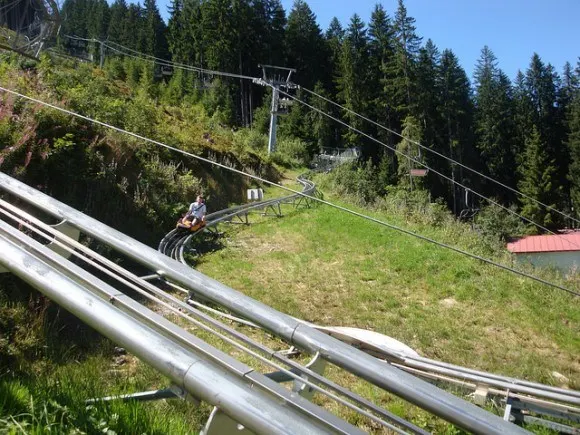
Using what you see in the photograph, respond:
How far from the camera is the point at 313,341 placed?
2.00 metres

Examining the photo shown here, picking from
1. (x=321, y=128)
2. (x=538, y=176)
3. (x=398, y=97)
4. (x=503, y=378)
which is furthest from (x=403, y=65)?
(x=503, y=378)

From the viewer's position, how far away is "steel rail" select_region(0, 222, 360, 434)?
154cm

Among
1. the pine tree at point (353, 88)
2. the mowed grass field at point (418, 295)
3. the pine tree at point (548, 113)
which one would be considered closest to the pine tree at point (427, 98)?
the pine tree at point (353, 88)

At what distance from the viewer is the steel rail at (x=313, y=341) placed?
160cm

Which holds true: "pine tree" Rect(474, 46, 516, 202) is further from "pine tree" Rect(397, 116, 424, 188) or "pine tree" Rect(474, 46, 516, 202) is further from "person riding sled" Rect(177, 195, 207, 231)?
"person riding sled" Rect(177, 195, 207, 231)

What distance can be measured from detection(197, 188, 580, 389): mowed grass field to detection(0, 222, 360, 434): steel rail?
270 inches

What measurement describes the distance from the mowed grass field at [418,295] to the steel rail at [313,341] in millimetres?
6542

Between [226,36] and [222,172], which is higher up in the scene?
[226,36]

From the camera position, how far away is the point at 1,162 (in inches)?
282

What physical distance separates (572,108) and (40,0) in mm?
59837

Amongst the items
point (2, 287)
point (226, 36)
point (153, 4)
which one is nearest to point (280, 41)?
point (226, 36)

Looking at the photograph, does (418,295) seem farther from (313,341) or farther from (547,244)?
(547,244)

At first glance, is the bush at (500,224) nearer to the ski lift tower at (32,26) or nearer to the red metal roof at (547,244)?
the red metal roof at (547,244)

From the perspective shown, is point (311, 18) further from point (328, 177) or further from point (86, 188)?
point (86, 188)
